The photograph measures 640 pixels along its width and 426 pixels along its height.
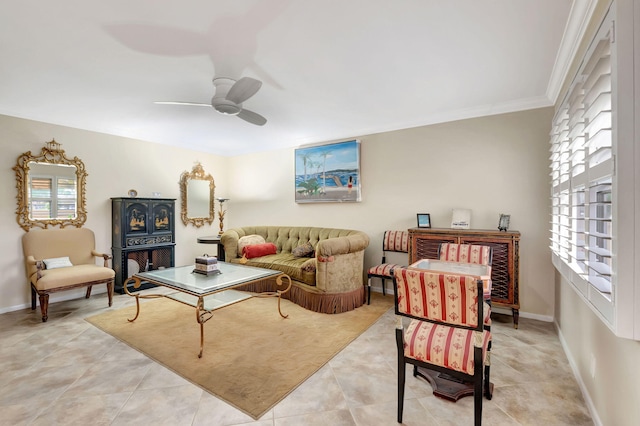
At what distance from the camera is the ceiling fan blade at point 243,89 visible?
2424 millimetres

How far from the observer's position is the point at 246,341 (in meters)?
2.82

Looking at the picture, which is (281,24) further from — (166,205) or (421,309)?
(166,205)

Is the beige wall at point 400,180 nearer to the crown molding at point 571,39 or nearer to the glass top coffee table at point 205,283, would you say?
the crown molding at point 571,39

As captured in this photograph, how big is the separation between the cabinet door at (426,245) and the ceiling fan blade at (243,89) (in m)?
2.55

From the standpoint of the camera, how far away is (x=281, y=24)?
204cm

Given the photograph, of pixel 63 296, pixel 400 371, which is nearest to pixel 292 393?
pixel 400 371

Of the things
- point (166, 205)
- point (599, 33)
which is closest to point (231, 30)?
point (599, 33)

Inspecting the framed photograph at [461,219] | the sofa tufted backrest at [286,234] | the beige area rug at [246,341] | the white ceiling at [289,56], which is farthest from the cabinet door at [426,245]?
the white ceiling at [289,56]

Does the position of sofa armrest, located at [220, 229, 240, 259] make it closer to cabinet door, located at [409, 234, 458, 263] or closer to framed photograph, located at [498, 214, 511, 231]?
cabinet door, located at [409, 234, 458, 263]

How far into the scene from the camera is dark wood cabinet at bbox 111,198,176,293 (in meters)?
4.48

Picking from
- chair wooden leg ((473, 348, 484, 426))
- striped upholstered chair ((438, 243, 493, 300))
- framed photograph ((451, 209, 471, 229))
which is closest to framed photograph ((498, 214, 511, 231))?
framed photograph ((451, 209, 471, 229))

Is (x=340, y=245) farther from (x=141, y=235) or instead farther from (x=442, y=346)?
(x=141, y=235)

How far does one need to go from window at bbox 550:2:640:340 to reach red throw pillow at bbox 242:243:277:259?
382 centimetres

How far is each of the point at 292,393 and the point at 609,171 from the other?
2278 millimetres
